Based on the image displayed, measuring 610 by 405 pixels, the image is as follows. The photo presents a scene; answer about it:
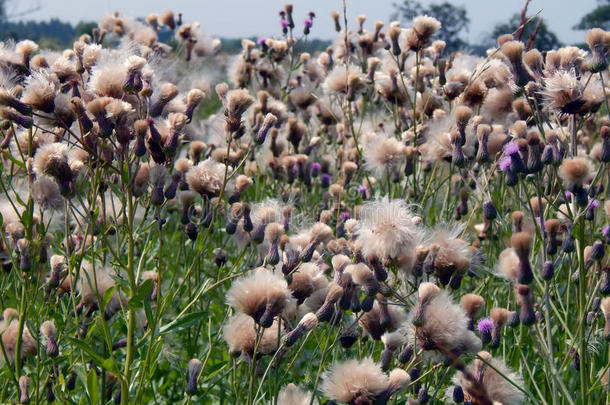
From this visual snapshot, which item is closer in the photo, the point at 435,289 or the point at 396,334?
the point at 435,289

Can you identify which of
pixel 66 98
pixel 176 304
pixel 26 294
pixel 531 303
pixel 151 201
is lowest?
pixel 176 304

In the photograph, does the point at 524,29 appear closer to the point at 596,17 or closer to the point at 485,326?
the point at 485,326

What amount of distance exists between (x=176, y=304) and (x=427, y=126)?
1.51m

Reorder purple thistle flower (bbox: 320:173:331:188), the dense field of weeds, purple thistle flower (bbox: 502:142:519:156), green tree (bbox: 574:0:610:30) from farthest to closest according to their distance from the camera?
green tree (bbox: 574:0:610:30) < purple thistle flower (bbox: 320:173:331:188) < purple thistle flower (bbox: 502:142:519:156) < the dense field of weeds

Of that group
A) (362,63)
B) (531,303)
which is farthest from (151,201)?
(362,63)

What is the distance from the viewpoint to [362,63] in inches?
204

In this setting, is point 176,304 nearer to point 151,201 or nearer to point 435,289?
point 151,201

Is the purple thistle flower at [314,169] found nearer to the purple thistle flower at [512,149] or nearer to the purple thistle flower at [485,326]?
the purple thistle flower at [512,149]

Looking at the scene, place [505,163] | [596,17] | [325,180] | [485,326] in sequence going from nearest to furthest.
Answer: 1. [485,326]
2. [505,163]
3. [325,180]
4. [596,17]

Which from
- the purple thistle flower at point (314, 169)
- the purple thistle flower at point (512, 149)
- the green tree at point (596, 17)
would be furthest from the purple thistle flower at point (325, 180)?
the green tree at point (596, 17)

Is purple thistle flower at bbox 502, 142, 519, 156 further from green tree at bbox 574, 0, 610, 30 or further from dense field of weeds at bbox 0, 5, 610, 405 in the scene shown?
green tree at bbox 574, 0, 610, 30

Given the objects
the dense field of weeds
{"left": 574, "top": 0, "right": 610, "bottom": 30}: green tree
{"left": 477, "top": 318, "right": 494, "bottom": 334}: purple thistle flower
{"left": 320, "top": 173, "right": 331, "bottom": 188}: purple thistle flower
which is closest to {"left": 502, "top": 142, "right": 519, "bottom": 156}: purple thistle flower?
the dense field of weeds

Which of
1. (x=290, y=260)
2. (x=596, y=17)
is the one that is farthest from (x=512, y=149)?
(x=596, y=17)

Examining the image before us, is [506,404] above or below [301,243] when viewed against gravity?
below
